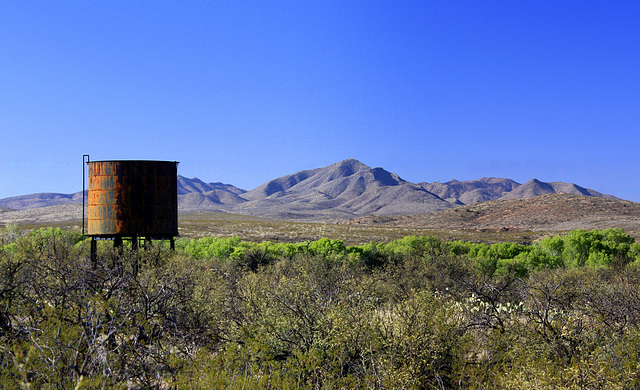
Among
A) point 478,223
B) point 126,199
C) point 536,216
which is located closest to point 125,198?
point 126,199

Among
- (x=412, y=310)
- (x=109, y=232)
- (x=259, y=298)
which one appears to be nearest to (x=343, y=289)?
(x=259, y=298)

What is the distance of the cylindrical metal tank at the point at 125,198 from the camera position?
Result: 18.8 metres

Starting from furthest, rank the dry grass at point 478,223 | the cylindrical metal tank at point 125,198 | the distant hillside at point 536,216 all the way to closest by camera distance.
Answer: the distant hillside at point 536,216 < the dry grass at point 478,223 < the cylindrical metal tank at point 125,198

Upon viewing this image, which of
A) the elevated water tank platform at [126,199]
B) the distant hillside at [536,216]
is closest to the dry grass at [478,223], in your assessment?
the distant hillside at [536,216]

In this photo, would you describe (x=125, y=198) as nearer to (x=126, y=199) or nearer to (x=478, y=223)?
(x=126, y=199)

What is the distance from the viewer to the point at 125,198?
18.8m

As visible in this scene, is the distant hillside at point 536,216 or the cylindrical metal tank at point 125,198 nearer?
the cylindrical metal tank at point 125,198

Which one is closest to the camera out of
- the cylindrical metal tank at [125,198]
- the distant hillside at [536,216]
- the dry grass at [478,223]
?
the cylindrical metal tank at [125,198]

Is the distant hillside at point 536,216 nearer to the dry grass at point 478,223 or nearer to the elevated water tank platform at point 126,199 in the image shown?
the dry grass at point 478,223

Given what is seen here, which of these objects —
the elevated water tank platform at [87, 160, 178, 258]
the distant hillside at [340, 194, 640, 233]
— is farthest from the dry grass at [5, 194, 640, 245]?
the elevated water tank platform at [87, 160, 178, 258]

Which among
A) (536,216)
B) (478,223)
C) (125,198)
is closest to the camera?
(125,198)

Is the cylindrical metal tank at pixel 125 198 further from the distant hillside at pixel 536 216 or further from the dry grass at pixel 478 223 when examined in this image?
the distant hillside at pixel 536 216

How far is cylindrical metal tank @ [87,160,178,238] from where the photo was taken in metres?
18.8

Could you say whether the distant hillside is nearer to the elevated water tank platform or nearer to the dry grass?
the dry grass
